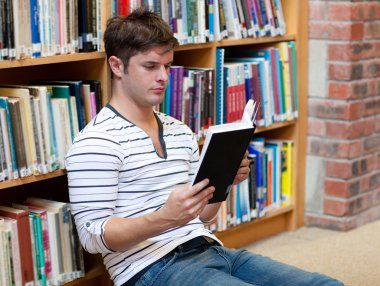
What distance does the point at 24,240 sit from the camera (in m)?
2.04

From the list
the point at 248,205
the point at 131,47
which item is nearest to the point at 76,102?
the point at 131,47

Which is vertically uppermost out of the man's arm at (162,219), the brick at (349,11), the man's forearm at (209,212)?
the brick at (349,11)

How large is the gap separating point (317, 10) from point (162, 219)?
165cm


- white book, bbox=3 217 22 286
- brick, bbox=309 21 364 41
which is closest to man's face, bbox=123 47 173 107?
white book, bbox=3 217 22 286

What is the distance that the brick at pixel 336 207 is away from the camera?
311 centimetres

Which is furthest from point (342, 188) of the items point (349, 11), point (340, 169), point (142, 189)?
point (142, 189)

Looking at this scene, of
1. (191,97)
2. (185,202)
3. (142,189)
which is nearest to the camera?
(185,202)

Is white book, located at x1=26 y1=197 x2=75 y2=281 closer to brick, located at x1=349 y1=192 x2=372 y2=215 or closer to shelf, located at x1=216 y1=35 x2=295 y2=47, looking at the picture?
shelf, located at x1=216 y1=35 x2=295 y2=47

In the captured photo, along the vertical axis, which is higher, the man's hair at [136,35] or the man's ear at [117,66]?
the man's hair at [136,35]

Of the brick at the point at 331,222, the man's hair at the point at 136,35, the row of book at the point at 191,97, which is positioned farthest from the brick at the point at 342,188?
the man's hair at the point at 136,35

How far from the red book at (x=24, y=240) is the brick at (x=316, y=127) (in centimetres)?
151

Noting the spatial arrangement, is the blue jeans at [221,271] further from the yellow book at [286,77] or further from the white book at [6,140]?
the yellow book at [286,77]

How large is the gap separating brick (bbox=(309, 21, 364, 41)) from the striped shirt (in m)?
1.28

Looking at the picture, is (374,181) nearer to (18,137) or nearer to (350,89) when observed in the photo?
(350,89)
